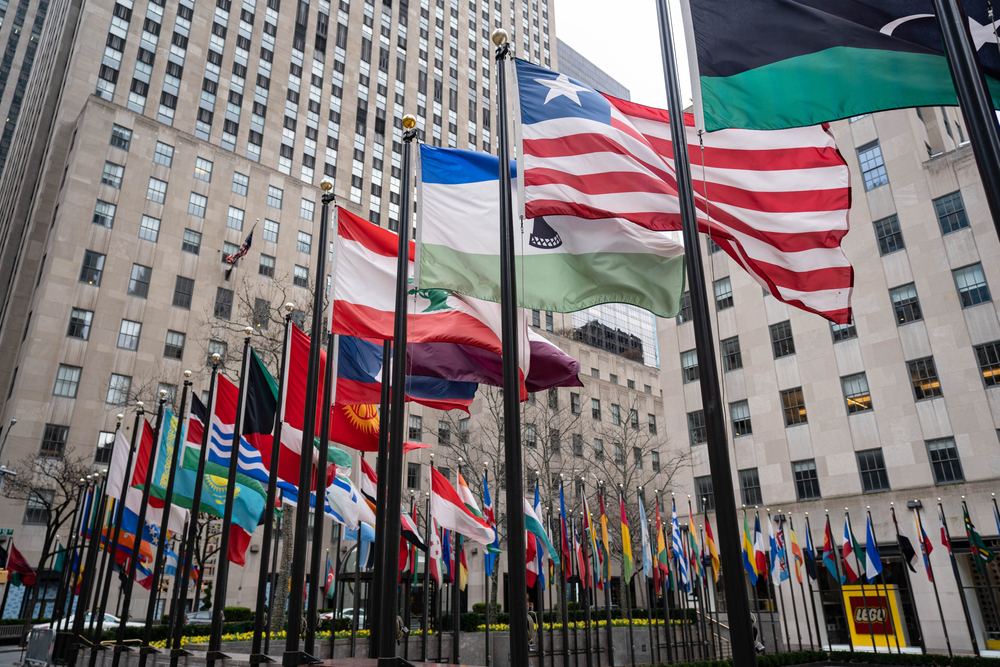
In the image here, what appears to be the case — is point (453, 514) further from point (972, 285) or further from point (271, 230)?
point (271, 230)

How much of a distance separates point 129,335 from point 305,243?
57.6ft

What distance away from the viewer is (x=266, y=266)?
57.1 meters

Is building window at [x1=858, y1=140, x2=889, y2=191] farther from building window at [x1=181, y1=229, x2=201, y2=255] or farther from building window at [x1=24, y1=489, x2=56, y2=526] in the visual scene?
building window at [x1=24, y1=489, x2=56, y2=526]

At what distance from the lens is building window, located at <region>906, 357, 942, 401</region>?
112 feet

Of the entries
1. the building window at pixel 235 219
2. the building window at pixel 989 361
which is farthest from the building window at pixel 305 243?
the building window at pixel 989 361

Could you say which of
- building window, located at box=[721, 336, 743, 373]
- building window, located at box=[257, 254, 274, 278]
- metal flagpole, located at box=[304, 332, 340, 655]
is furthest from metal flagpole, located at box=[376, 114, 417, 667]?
building window, located at box=[257, 254, 274, 278]

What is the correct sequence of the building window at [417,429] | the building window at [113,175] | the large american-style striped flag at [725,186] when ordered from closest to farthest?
the large american-style striped flag at [725,186]
the building window at [113,175]
the building window at [417,429]

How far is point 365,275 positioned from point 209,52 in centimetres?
6615

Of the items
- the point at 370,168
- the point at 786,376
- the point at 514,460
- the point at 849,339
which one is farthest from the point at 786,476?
the point at 370,168

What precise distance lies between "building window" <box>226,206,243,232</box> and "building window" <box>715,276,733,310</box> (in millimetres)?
39178

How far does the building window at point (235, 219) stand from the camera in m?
56.8

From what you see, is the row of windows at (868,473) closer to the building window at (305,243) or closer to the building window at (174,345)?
the building window at (174,345)

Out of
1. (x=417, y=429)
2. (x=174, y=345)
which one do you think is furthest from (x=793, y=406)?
(x=174, y=345)

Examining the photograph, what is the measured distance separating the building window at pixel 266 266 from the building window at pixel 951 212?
47.7 meters
